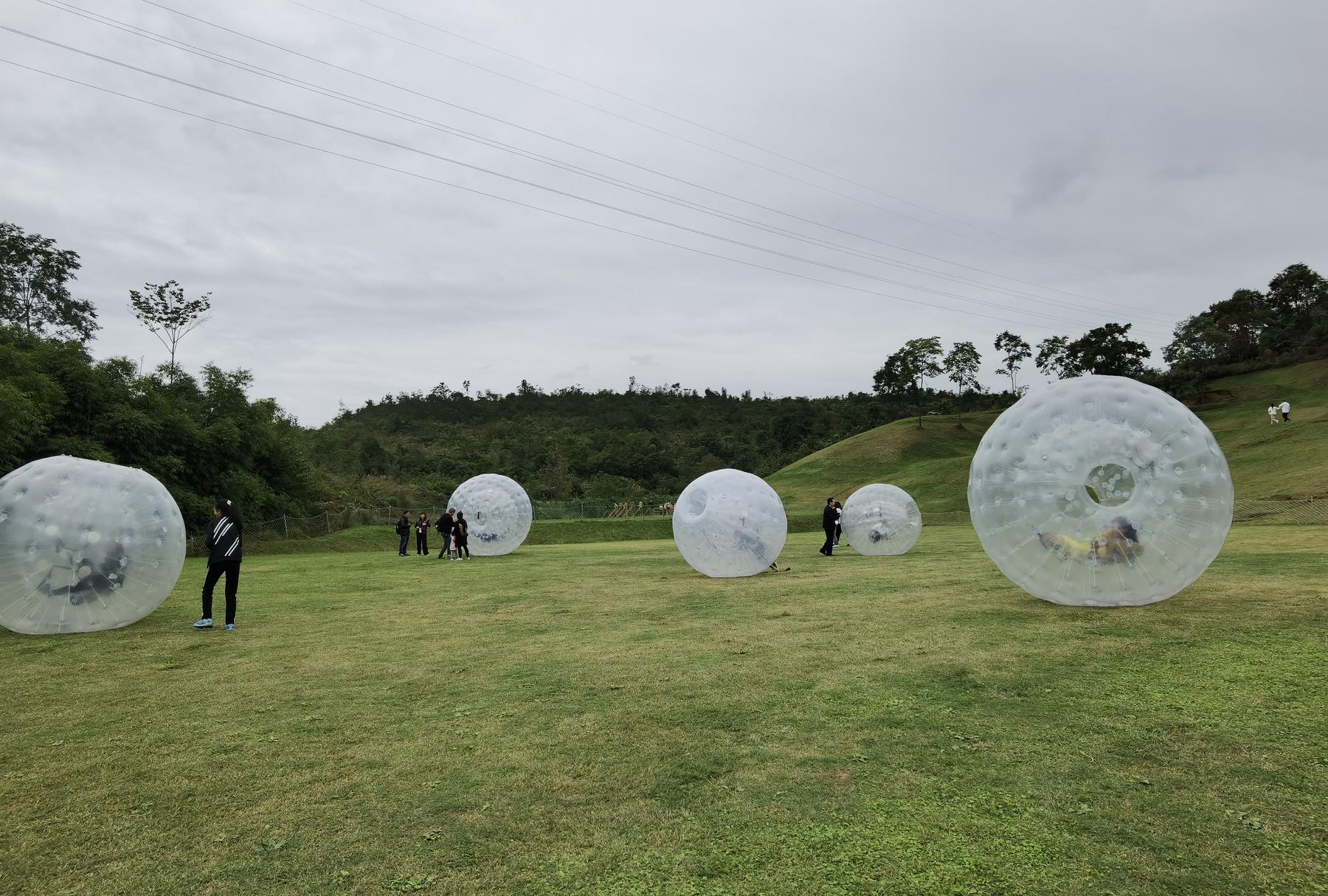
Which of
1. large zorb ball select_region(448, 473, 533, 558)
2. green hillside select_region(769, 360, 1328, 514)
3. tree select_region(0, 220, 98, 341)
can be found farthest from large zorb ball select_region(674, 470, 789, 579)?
tree select_region(0, 220, 98, 341)

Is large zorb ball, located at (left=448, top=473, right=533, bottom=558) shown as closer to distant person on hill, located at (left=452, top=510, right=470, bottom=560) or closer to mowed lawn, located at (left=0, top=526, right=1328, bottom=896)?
distant person on hill, located at (left=452, top=510, right=470, bottom=560)

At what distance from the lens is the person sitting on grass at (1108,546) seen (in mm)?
9195

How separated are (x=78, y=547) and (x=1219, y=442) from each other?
172 feet

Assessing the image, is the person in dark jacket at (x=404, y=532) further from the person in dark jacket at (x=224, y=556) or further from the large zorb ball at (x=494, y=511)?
the person in dark jacket at (x=224, y=556)

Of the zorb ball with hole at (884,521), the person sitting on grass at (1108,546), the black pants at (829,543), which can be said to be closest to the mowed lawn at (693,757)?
the person sitting on grass at (1108,546)

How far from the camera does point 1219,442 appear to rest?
4438cm

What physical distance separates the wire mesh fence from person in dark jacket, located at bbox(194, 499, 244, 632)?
21.0 meters

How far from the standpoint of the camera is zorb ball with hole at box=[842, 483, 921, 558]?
20766 millimetres

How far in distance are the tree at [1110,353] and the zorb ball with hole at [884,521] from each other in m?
61.9

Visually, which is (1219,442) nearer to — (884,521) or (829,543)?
(884,521)

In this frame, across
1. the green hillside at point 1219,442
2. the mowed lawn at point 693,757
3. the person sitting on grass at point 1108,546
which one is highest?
the green hillside at point 1219,442

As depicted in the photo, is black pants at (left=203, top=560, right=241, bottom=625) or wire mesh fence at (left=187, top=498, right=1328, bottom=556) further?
wire mesh fence at (left=187, top=498, right=1328, bottom=556)

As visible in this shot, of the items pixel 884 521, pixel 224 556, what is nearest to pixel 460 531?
pixel 884 521

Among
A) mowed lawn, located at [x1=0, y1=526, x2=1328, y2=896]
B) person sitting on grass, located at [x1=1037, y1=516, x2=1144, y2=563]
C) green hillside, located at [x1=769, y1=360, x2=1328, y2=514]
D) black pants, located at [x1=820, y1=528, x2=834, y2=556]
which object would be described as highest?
green hillside, located at [x1=769, y1=360, x2=1328, y2=514]
